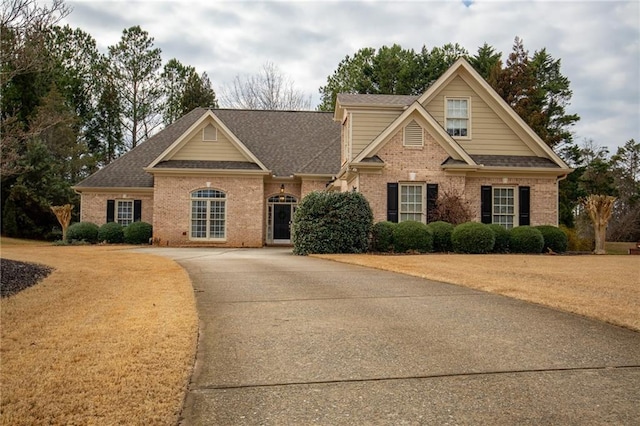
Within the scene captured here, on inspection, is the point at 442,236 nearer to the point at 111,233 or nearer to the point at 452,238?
the point at 452,238

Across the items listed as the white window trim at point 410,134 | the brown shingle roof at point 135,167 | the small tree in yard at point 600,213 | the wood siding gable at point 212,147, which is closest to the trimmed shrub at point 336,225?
the white window trim at point 410,134

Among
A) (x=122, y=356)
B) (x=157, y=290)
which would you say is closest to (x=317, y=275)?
(x=157, y=290)

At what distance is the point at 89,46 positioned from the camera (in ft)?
152

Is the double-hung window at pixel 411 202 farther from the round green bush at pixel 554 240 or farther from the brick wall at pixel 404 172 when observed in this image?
the round green bush at pixel 554 240

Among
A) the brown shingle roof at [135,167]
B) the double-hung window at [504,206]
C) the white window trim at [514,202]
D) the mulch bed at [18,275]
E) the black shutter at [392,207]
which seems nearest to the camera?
the mulch bed at [18,275]

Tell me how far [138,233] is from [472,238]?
48.7ft

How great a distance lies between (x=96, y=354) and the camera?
15.0 feet

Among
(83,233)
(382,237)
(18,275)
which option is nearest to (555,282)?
(382,237)

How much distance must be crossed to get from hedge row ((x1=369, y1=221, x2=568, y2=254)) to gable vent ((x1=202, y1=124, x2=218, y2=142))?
398 inches

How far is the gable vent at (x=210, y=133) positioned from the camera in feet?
80.7

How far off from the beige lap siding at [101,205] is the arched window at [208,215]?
337 centimetres

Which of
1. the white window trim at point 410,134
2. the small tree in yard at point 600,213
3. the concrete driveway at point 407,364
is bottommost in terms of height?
the concrete driveway at point 407,364

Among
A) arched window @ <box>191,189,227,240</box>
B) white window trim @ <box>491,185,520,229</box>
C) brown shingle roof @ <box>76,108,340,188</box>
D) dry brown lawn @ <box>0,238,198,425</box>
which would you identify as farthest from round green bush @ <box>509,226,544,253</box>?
dry brown lawn @ <box>0,238,198,425</box>

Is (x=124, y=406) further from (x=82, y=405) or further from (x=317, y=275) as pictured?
(x=317, y=275)
